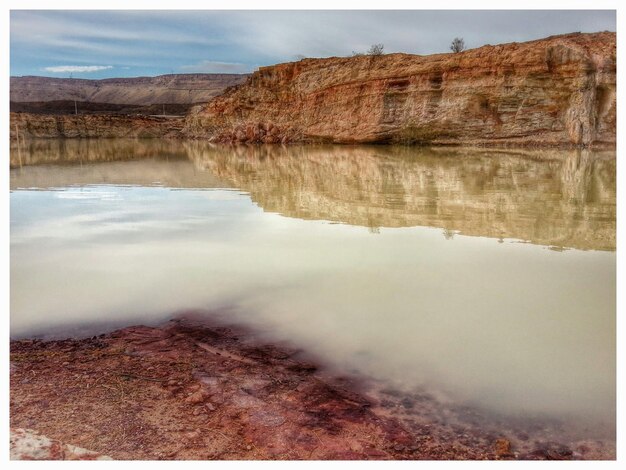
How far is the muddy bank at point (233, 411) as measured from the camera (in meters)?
2.24

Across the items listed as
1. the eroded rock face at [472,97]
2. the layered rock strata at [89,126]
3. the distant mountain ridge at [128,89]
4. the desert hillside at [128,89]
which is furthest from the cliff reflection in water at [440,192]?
the distant mountain ridge at [128,89]

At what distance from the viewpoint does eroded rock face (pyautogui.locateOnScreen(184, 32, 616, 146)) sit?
24.5 metres

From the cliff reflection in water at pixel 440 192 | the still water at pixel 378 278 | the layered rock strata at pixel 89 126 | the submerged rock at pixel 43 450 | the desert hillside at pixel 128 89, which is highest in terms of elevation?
the desert hillside at pixel 128 89

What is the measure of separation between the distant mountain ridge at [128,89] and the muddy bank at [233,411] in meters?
127

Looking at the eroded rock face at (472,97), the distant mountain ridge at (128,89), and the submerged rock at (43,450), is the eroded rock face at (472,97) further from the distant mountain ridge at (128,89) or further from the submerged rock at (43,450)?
the distant mountain ridge at (128,89)

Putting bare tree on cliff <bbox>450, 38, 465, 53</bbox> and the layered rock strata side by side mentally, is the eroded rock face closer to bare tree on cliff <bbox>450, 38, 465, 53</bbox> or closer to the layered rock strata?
bare tree on cliff <bbox>450, 38, 465, 53</bbox>

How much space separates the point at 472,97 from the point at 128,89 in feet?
457

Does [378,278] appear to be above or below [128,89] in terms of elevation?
below

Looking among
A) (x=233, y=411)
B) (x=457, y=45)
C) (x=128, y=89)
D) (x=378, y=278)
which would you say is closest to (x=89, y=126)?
(x=457, y=45)

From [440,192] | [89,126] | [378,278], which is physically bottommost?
[378,278]

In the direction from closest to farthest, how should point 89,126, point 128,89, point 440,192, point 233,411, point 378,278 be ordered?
point 233,411 → point 378,278 → point 440,192 → point 89,126 → point 128,89

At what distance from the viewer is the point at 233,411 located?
2.55 meters

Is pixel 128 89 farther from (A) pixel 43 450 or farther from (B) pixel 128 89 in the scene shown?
(A) pixel 43 450

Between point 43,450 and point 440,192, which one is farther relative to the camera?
point 440,192
